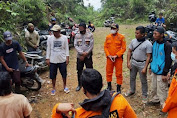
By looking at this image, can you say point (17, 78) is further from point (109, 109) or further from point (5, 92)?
point (109, 109)

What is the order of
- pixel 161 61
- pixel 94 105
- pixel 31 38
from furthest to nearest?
pixel 31 38 < pixel 161 61 < pixel 94 105

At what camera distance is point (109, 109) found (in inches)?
52.4

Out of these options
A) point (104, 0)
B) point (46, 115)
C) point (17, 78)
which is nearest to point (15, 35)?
point (17, 78)

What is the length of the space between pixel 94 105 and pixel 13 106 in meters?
1.06

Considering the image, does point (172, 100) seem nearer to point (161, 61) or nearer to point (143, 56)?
point (161, 61)

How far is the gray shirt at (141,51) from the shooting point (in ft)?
11.3

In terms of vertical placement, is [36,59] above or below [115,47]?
below

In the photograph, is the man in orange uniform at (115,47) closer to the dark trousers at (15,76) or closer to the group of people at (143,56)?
the group of people at (143,56)

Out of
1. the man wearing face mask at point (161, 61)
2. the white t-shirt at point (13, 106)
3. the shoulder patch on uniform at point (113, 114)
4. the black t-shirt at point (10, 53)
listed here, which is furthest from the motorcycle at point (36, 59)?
the shoulder patch on uniform at point (113, 114)

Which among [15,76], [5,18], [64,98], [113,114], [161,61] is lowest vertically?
[64,98]

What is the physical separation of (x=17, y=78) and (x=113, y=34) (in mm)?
2382

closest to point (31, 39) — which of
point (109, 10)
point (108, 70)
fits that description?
point (108, 70)

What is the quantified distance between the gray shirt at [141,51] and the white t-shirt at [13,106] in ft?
8.00

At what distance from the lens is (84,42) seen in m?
4.17
